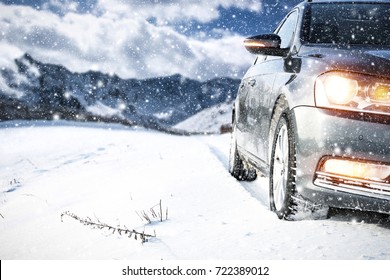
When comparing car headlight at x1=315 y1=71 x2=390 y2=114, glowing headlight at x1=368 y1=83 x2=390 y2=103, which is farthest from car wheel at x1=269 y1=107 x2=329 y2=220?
glowing headlight at x1=368 y1=83 x2=390 y2=103

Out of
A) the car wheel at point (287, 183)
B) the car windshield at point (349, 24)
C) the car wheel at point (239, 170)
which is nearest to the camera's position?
the car wheel at point (287, 183)

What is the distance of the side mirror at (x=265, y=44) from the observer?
11.9 feet

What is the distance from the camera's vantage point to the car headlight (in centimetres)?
266

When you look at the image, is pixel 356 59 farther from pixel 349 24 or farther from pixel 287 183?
pixel 349 24

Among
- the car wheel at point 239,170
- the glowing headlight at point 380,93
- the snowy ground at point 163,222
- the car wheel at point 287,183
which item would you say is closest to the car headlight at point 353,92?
the glowing headlight at point 380,93

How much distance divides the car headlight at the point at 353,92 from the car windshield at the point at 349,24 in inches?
33.3

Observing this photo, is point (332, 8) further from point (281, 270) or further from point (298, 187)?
point (281, 270)

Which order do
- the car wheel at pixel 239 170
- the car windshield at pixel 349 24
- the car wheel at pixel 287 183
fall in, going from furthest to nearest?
the car wheel at pixel 239 170 < the car windshield at pixel 349 24 < the car wheel at pixel 287 183

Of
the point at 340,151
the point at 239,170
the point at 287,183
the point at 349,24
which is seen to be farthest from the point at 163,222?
the point at 349,24

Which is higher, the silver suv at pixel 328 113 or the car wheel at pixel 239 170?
the silver suv at pixel 328 113

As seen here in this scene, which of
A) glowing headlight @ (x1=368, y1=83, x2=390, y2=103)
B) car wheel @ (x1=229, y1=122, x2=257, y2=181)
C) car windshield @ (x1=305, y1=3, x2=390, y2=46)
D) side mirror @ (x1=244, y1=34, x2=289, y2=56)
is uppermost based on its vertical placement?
car windshield @ (x1=305, y1=3, x2=390, y2=46)

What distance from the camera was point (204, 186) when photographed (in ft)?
15.1

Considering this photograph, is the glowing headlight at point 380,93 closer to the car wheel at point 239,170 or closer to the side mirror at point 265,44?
the side mirror at point 265,44

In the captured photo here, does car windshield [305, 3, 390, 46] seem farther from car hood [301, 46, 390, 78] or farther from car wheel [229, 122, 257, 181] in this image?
car wheel [229, 122, 257, 181]
